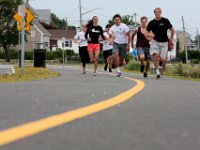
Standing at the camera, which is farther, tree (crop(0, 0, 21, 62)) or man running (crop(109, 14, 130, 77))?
tree (crop(0, 0, 21, 62))

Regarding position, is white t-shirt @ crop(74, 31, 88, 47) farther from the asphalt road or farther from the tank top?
the asphalt road

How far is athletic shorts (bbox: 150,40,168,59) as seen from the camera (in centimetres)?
1480

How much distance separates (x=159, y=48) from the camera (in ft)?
48.9

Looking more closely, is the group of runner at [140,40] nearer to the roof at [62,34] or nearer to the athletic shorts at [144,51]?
the athletic shorts at [144,51]

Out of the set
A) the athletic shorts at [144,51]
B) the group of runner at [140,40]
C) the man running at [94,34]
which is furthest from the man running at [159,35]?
the man running at [94,34]

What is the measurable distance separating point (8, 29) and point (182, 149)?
60.9m

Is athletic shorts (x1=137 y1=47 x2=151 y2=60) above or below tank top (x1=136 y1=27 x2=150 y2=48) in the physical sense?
below

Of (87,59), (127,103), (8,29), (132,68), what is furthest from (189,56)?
(127,103)

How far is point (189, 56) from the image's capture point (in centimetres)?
10869

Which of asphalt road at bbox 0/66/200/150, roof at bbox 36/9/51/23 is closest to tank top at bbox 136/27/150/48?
asphalt road at bbox 0/66/200/150

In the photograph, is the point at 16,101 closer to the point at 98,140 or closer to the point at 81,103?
the point at 81,103

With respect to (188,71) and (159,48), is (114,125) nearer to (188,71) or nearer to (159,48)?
(159,48)

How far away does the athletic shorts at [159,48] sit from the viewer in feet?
48.6

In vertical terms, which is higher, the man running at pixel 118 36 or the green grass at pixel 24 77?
the man running at pixel 118 36
